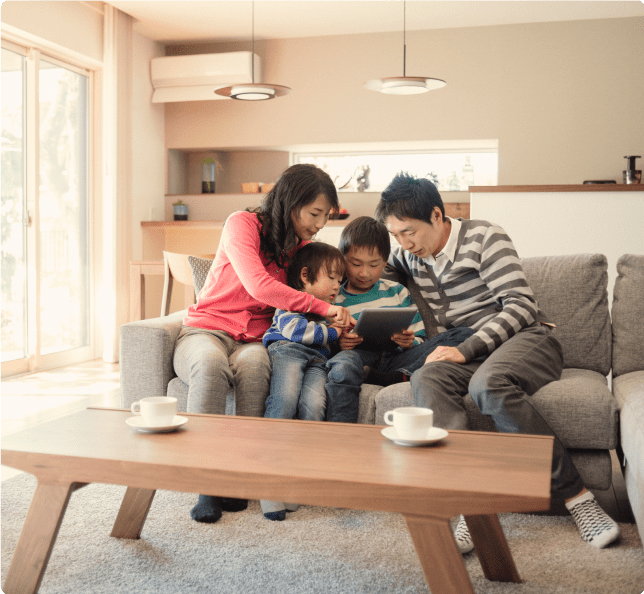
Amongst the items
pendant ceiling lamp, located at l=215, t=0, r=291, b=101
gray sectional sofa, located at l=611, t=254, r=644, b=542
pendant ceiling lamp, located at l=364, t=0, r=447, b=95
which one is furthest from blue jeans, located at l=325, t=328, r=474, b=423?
pendant ceiling lamp, located at l=215, t=0, r=291, b=101

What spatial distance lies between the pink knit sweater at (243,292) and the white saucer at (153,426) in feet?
2.61

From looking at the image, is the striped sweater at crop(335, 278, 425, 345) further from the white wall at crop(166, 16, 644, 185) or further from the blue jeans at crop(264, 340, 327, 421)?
the white wall at crop(166, 16, 644, 185)

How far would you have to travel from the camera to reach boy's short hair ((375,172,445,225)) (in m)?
2.17

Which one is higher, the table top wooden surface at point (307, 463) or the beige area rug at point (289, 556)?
the table top wooden surface at point (307, 463)

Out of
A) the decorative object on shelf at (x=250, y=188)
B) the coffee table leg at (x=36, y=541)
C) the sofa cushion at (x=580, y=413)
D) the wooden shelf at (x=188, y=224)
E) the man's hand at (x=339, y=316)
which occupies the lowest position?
the coffee table leg at (x=36, y=541)

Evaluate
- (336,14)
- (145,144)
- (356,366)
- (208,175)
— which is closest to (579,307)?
(356,366)

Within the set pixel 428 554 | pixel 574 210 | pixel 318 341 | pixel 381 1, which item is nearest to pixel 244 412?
pixel 318 341

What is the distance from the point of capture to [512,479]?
44.5 inches

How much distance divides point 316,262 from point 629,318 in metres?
1.04

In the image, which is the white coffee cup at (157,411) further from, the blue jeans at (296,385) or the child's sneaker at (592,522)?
the child's sneaker at (592,522)

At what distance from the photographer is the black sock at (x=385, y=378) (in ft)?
7.20

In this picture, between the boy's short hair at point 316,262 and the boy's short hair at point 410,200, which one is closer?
the boy's short hair at point 410,200

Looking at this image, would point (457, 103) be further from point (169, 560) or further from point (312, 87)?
point (169, 560)

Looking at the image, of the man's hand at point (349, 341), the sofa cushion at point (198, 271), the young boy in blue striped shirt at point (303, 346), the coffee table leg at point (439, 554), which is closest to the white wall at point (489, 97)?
the sofa cushion at point (198, 271)
